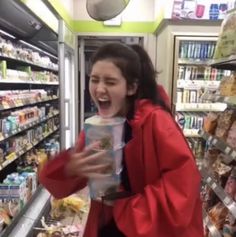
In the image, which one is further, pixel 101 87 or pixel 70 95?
pixel 70 95

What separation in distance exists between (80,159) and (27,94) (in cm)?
333

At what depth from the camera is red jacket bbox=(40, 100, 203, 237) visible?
101 centimetres

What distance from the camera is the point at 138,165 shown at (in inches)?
44.0

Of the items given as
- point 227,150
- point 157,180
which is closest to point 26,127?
point 227,150

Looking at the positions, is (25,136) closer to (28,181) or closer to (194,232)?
(28,181)

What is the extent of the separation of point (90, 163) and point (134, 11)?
217 inches

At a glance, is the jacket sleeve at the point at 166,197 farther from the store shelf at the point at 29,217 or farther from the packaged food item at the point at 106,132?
the store shelf at the point at 29,217

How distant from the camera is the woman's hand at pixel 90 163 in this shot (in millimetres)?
1038

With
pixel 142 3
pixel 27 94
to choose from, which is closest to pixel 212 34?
pixel 142 3

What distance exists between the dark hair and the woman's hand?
0.88 feet

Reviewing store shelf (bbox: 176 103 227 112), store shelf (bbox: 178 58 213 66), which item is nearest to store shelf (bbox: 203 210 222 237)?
store shelf (bbox: 176 103 227 112)

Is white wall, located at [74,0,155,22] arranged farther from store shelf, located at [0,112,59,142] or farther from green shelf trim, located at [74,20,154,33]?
store shelf, located at [0,112,59,142]

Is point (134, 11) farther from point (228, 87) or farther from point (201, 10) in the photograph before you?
point (228, 87)

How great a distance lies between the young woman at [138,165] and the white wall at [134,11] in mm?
5095
